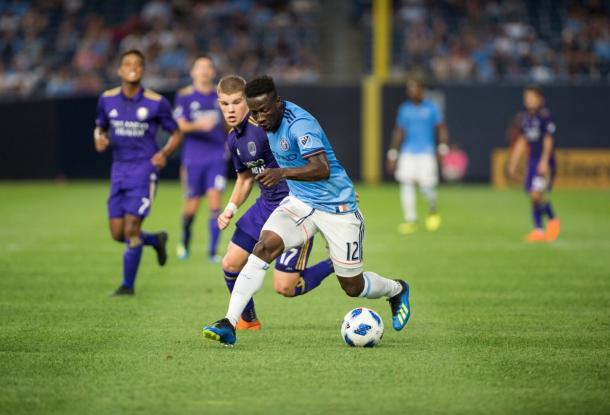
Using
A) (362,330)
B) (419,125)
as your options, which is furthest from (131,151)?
(419,125)

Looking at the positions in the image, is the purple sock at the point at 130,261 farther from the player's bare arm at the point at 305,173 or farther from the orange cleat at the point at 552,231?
the orange cleat at the point at 552,231

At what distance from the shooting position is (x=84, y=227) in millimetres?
18266

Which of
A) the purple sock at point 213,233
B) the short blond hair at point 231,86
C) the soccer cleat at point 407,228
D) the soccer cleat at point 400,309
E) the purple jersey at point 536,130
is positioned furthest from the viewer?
the soccer cleat at point 407,228

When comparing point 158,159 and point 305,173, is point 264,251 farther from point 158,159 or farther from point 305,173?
point 158,159

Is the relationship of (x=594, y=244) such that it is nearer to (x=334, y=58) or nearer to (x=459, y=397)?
(x=459, y=397)

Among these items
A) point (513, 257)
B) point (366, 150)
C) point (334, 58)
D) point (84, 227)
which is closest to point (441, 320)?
point (513, 257)

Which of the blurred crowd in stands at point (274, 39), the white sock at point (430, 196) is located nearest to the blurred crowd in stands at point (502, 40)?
the blurred crowd in stands at point (274, 39)

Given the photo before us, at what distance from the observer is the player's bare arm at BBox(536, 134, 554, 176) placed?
54.1 ft

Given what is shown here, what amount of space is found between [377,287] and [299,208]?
0.95 meters

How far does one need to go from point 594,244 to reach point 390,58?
57.3 feet

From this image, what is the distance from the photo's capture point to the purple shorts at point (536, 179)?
650 inches

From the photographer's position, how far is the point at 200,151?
14.3 meters

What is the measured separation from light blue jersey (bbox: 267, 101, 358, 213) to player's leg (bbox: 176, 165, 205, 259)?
628 cm

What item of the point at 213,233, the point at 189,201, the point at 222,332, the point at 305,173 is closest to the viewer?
the point at 305,173
